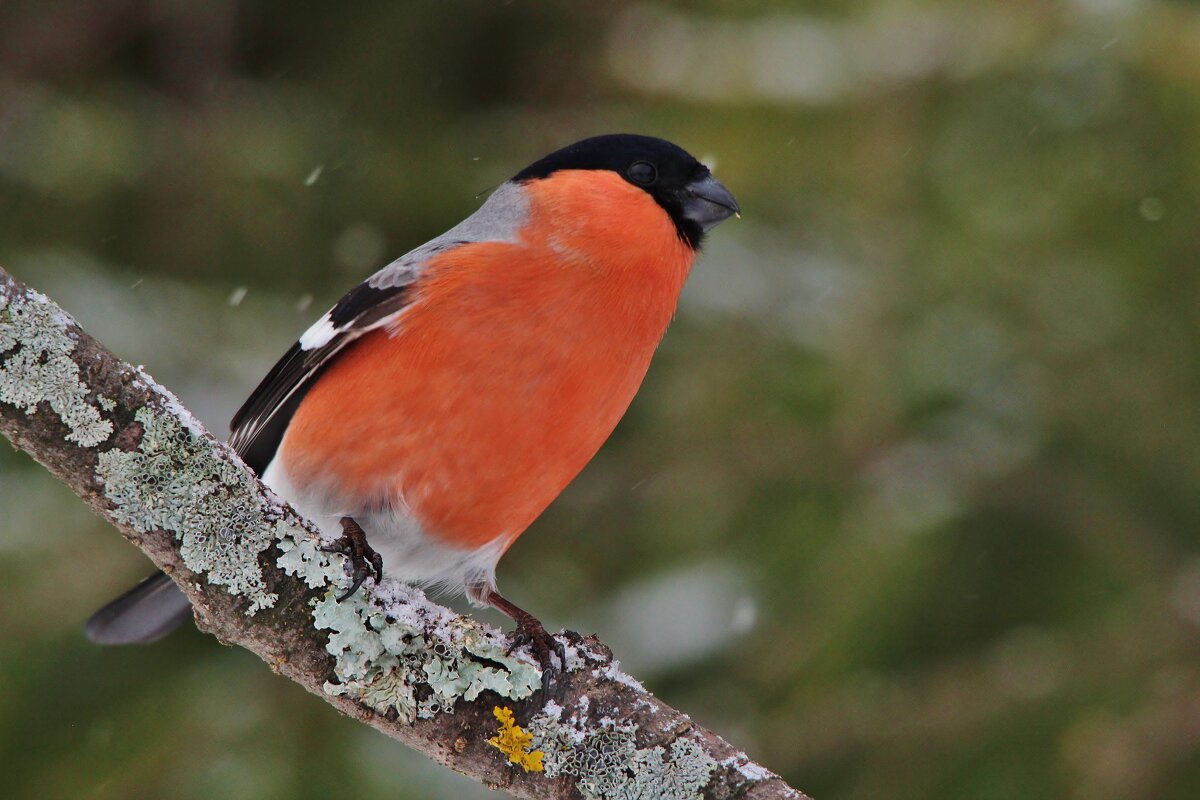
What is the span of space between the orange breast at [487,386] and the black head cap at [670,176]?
299mm

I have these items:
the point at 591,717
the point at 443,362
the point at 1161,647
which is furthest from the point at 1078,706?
the point at 443,362

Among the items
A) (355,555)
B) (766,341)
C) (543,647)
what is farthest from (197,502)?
(766,341)

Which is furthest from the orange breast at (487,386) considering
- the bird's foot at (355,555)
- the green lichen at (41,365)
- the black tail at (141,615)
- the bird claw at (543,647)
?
the green lichen at (41,365)

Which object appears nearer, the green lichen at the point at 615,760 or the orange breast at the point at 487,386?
the green lichen at the point at 615,760

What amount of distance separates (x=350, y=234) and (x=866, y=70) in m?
1.88

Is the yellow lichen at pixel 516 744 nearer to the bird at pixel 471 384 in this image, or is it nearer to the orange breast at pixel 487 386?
the bird at pixel 471 384

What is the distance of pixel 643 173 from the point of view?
12.1 ft

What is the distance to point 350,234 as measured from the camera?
4312mm

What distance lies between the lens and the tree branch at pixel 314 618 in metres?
2.08

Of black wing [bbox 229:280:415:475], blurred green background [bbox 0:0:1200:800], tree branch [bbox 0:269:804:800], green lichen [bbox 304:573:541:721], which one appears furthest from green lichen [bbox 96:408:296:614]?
blurred green background [bbox 0:0:1200:800]

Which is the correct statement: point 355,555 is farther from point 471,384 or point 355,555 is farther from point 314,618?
point 471,384

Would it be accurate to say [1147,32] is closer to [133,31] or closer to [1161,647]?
[1161,647]

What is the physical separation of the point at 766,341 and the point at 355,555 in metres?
1.93

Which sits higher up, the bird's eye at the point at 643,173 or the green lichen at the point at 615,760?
the bird's eye at the point at 643,173
